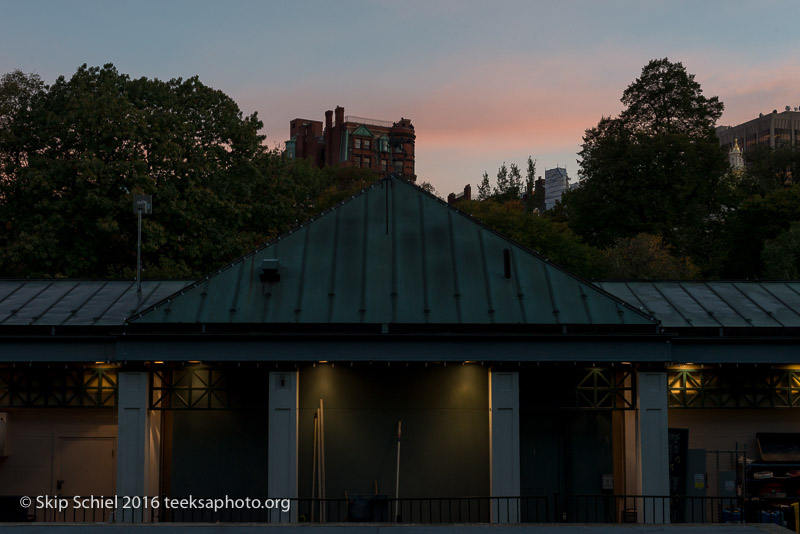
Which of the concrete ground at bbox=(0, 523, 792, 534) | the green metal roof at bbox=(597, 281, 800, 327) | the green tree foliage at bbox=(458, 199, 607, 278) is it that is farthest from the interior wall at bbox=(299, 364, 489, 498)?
the green tree foliage at bbox=(458, 199, 607, 278)

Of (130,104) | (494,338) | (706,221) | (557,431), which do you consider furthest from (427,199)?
(706,221)

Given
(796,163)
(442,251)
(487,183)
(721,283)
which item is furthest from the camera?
(487,183)

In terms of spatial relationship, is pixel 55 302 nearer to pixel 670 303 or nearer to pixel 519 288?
pixel 519 288

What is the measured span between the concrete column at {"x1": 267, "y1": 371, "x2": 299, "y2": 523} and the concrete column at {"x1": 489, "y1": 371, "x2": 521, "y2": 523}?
14.0 feet

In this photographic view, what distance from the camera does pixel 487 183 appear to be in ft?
340

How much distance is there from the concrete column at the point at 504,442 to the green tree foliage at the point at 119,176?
22762 mm

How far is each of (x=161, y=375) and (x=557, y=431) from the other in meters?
9.39

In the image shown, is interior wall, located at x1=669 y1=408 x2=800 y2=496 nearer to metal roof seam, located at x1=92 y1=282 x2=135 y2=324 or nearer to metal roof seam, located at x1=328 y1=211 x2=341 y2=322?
metal roof seam, located at x1=328 y1=211 x2=341 y2=322

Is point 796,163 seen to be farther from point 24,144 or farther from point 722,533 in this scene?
point 722,533

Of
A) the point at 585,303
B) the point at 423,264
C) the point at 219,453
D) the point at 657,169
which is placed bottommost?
the point at 219,453

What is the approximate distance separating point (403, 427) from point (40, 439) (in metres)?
9.03

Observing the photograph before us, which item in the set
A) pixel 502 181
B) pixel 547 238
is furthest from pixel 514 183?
pixel 547 238

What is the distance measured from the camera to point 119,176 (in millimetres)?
39406

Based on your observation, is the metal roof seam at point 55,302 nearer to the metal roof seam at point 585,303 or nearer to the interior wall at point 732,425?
the metal roof seam at point 585,303
